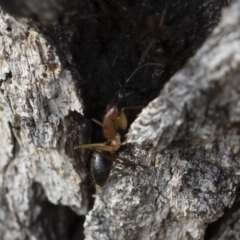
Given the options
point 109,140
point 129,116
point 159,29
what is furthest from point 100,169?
point 159,29

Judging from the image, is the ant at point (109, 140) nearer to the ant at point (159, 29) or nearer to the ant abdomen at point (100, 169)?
the ant abdomen at point (100, 169)

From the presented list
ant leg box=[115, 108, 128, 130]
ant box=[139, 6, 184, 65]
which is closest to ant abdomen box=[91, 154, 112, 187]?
ant leg box=[115, 108, 128, 130]

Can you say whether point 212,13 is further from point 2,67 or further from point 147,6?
point 2,67

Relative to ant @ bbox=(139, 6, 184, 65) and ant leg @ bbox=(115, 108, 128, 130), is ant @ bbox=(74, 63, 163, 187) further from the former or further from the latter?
ant @ bbox=(139, 6, 184, 65)

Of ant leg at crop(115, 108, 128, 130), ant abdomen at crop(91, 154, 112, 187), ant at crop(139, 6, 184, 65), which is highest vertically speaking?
ant at crop(139, 6, 184, 65)

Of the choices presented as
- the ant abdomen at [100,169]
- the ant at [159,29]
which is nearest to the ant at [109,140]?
the ant abdomen at [100,169]
